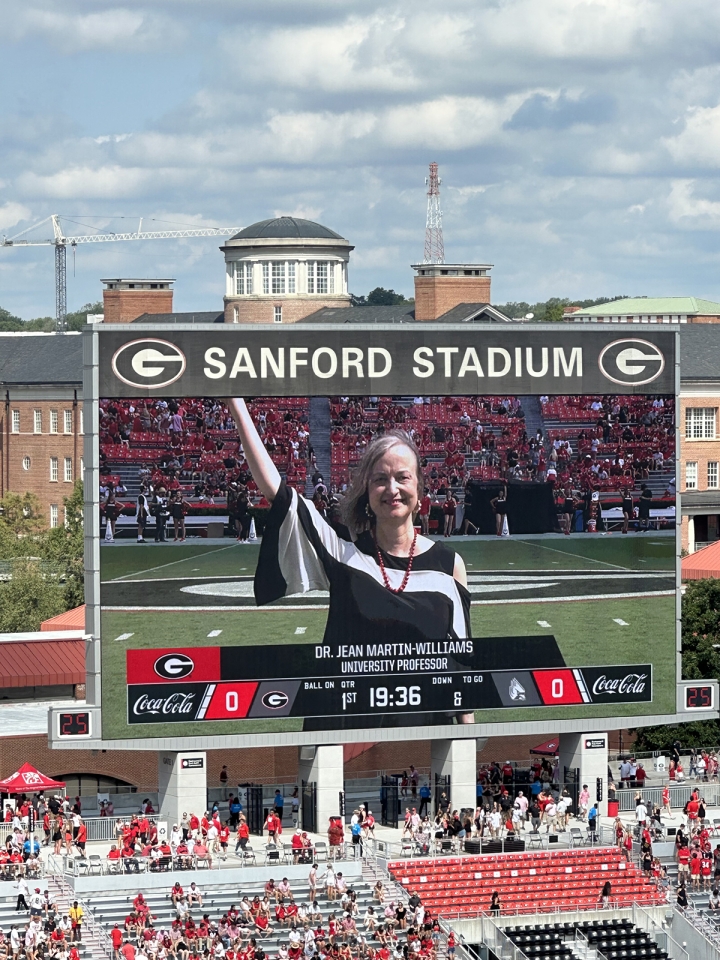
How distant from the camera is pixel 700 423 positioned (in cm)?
10969

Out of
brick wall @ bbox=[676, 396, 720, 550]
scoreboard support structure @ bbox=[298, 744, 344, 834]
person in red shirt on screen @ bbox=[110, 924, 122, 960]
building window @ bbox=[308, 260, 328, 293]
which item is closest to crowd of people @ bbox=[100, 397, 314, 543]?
scoreboard support structure @ bbox=[298, 744, 344, 834]

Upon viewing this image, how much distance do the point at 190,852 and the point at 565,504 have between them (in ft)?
39.5

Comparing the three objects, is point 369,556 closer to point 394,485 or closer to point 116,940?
point 394,485

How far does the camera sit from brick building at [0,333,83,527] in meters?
117

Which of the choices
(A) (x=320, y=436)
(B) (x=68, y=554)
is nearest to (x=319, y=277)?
(B) (x=68, y=554)

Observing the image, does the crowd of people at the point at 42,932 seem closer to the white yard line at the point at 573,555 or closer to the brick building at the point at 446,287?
the white yard line at the point at 573,555

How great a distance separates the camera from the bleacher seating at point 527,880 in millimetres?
50156

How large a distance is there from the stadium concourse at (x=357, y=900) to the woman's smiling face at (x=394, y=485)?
7621 mm

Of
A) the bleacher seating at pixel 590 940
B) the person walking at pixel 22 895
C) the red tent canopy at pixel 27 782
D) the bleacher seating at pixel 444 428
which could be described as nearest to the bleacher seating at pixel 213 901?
the person walking at pixel 22 895

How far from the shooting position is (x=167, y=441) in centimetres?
4966

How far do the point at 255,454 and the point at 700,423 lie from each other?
206ft

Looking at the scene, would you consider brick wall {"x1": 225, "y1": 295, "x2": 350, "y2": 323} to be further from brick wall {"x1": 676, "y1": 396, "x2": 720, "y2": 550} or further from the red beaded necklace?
the red beaded necklace

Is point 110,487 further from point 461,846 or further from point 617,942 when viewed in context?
point 617,942

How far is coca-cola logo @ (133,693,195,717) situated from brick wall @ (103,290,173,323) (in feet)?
143
